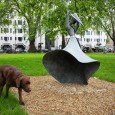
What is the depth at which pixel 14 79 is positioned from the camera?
8.75 metres

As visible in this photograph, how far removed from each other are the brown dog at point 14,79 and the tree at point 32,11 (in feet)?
87.8

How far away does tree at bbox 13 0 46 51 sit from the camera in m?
37.7

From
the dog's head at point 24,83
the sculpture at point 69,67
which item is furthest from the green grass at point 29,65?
the dog's head at point 24,83

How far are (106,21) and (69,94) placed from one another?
163ft

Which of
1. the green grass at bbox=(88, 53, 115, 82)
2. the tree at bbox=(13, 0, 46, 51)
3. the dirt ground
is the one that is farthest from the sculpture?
the tree at bbox=(13, 0, 46, 51)

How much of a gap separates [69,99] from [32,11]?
33161 mm

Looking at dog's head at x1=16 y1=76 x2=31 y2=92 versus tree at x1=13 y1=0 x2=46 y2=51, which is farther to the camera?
tree at x1=13 y1=0 x2=46 y2=51

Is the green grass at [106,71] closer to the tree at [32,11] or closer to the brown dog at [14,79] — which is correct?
the brown dog at [14,79]

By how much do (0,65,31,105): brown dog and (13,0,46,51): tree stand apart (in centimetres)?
2676

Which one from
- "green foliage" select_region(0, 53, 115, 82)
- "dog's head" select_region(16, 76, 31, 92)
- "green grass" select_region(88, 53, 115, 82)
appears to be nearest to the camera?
"dog's head" select_region(16, 76, 31, 92)

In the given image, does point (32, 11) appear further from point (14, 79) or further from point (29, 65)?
point (14, 79)

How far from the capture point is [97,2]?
29766mm

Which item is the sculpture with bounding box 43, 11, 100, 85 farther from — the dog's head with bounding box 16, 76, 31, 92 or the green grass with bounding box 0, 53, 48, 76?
the green grass with bounding box 0, 53, 48, 76

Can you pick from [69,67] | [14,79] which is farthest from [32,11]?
[14,79]
